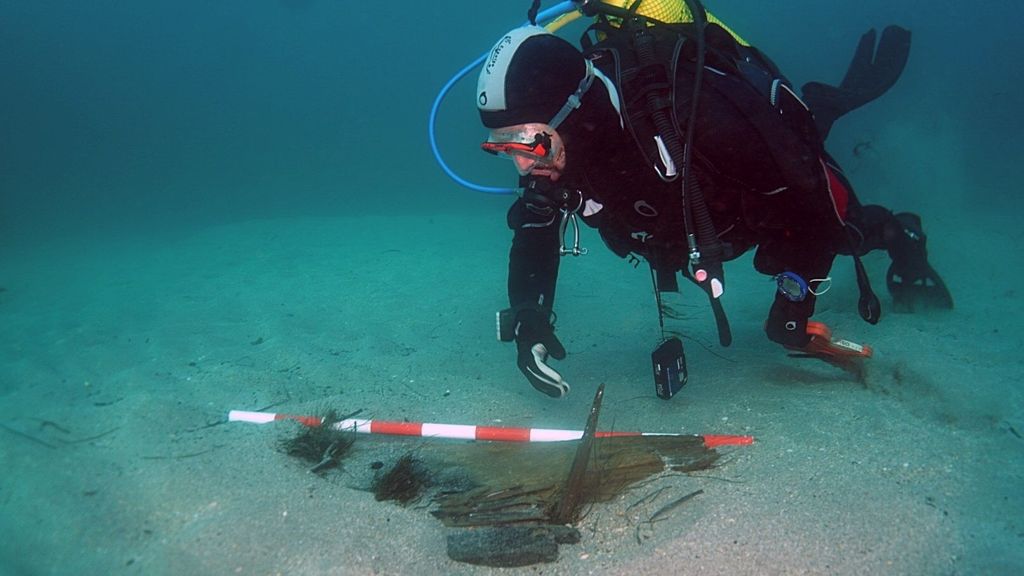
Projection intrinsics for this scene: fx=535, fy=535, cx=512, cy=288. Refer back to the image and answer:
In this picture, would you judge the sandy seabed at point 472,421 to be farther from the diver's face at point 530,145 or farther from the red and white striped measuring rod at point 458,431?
the diver's face at point 530,145

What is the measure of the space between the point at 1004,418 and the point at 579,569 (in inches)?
97.2

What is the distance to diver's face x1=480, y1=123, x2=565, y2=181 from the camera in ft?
9.10

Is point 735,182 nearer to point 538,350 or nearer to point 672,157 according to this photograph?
point 672,157

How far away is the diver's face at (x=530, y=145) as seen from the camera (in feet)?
9.10

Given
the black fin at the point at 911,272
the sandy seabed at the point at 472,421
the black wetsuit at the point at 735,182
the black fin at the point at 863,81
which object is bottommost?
the sandy seabed at the point at 472,421

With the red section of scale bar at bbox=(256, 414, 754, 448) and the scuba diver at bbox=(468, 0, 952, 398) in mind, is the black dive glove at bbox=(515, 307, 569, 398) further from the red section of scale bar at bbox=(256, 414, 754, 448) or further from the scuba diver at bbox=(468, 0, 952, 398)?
the red section of scale bar at bbox=(256, 414, 754, 448)

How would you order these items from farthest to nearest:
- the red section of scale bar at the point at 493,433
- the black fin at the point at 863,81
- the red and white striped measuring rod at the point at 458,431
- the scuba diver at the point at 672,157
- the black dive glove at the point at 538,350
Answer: the black fin at the point at 863,81
the black dive glove at the point at 538,350
the red and white striped measuring rod at the point at 458,431
the red section of scale bar at the point at 493,433
the scuba diver at the point at 672,157

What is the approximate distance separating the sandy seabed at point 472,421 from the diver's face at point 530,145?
1.71m

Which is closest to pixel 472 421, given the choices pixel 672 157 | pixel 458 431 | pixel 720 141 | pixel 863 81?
pixel 458 431

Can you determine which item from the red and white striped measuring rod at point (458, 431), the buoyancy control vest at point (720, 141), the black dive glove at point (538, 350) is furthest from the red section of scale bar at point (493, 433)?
the buoyancy control vest at point (720, 141)

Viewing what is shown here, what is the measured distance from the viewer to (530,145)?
9.10 feet

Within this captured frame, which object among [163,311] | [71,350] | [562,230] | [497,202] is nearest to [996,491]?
[562,230]

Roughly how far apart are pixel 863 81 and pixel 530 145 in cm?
397

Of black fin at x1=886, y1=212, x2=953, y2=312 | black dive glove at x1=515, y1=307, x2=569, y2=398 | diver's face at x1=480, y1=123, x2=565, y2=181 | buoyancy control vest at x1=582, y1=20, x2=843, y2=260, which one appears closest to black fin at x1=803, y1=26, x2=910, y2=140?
black fin at x1=886, y1=212, x2=953, y2=312
